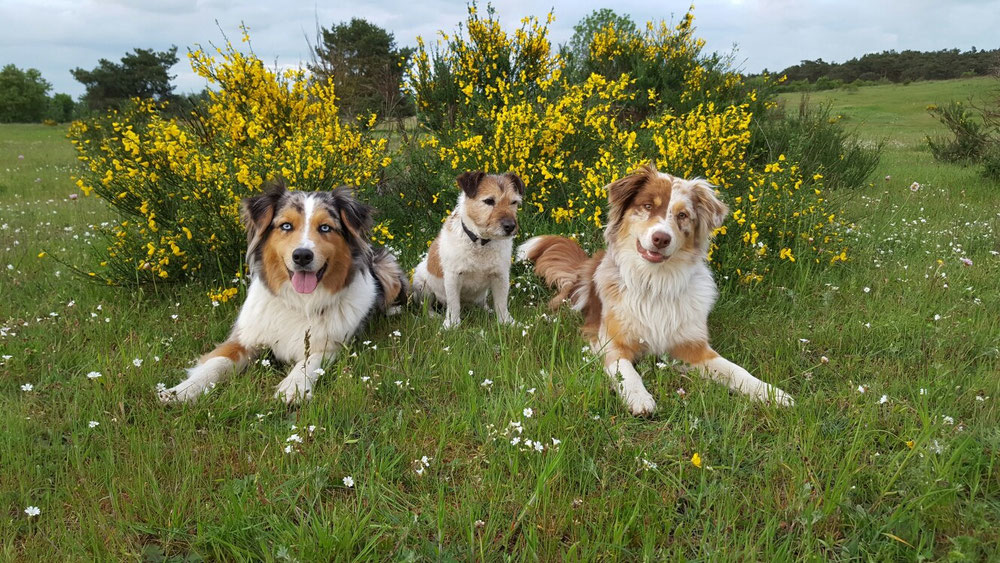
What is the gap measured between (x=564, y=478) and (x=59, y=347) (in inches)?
135

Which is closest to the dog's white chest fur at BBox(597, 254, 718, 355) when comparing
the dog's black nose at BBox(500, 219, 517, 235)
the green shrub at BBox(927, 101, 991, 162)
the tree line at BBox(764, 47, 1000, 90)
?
the dog's black nose at BBox(500, 219, 517, 235)

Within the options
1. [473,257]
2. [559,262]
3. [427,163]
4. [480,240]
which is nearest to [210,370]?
[473,257]

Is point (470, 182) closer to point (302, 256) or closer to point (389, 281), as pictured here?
point (389, 281)

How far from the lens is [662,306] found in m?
3.60

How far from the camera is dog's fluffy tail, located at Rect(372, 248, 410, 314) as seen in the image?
4.60 meters

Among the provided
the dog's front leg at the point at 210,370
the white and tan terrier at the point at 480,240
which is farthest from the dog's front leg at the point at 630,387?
the dog's front leg at the point at 210,370

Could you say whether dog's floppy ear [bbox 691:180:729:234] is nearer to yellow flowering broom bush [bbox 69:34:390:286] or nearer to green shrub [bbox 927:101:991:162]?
yellow flowering broom bush [bbox 69:34:390:286]

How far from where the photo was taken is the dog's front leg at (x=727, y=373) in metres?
2.94

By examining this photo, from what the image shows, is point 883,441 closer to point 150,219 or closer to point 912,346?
point 912,346

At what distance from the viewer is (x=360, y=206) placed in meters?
3.70

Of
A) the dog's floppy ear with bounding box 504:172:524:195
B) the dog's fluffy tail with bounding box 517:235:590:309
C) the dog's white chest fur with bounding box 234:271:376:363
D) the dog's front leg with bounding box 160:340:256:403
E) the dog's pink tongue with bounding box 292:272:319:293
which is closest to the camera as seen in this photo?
the dog's front leg with bounding box 160:340:256:403

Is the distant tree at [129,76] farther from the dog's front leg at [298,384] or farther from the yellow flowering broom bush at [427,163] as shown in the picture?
the dog's front leg at [298,384]

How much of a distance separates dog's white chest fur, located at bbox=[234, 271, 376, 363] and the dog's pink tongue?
0.14 m

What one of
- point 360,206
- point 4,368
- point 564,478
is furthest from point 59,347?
point 564,478
